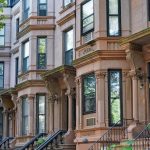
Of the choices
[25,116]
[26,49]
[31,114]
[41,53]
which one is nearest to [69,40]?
[41,53]

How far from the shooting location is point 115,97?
63.9 ft

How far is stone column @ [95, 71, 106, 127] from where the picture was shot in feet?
63.2

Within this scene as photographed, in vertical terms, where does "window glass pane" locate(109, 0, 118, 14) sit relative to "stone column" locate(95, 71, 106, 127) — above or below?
above

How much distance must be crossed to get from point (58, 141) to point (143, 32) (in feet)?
27.3

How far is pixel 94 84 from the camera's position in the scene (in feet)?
66.2

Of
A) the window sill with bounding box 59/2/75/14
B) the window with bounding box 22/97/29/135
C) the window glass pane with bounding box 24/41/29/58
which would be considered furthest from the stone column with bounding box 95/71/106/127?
the window glass pane with bounding box 24/41/29/58

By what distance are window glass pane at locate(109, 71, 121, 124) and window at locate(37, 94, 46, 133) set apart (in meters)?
7.48

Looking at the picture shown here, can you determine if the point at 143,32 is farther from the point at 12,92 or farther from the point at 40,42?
the point at 12,92

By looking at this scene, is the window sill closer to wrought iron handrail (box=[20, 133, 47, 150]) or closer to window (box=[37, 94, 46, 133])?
window (box=[37, 94, 46, 133])

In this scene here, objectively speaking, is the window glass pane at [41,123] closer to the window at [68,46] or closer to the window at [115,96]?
the window at [68,46]

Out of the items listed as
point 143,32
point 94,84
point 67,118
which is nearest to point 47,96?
point 67,118

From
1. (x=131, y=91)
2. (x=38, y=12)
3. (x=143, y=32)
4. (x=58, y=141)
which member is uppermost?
(x=38, y=12)

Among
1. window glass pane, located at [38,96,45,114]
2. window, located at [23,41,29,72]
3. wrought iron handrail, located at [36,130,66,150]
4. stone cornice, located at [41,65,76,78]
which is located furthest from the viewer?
window, located at [23,41,29,72]

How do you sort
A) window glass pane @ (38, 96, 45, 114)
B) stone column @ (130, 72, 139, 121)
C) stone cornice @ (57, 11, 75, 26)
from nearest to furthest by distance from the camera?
stone column @ (130, 72, 139, 121) < stone cornice @ (57, 11, 75, 26) < window glass pane @ (38, 96, 45, 114)
